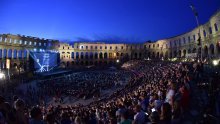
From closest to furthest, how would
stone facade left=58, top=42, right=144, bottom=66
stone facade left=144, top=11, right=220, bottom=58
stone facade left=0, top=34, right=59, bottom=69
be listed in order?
stone facade left=144, top=11, right=220, bottom=58, stone facade left=0, top=34, right=59, bottom=69, stone facade left=58, top=42, right=144, bottom=66

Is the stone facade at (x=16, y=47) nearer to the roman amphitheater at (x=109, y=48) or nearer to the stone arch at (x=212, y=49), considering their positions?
the roman amphitheater at (x=109, y=48)

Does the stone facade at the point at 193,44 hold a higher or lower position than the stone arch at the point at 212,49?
higher

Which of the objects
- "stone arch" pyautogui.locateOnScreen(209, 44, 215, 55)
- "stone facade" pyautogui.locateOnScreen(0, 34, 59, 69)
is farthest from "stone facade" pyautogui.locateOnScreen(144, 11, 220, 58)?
"stone facade" pyautogui.locateOnScreen(0, 34, 59, 69)

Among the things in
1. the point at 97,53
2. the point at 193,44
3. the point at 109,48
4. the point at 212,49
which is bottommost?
the point at 212,49

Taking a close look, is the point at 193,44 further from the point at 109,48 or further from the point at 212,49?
the point at 109,48

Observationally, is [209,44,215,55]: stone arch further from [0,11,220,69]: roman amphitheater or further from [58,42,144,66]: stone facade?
[58,42,144,66]: stone facade

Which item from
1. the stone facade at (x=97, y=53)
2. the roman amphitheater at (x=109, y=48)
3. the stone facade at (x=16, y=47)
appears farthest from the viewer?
the stone facade at (x=97, y=53)

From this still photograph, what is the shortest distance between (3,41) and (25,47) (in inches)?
483

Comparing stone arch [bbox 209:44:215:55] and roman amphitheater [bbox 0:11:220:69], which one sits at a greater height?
roman amphitheater [bbox 0:11:220:69]

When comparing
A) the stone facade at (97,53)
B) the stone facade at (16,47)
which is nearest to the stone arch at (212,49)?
the stone facade at (16,47)

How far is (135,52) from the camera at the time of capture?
128m

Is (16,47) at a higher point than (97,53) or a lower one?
higher

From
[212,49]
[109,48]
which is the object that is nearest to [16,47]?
[109,48]

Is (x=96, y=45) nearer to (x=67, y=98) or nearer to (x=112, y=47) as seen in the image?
(x=112, y=47)
